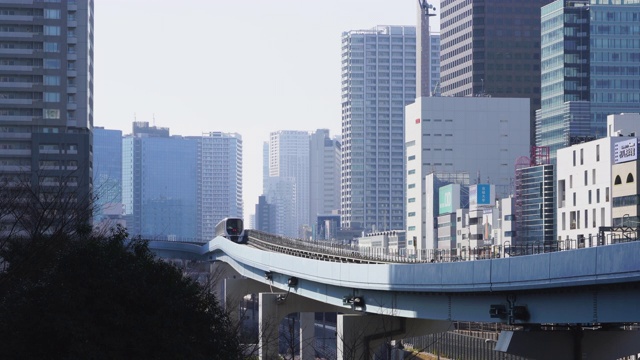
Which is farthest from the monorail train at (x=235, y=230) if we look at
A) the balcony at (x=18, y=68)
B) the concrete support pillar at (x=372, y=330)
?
the concrete support pillar at (x=372, y=330)

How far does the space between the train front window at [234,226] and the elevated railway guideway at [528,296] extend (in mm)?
64675

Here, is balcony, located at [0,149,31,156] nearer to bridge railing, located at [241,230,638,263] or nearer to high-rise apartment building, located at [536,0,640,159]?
bridge railing, located at [241,230,638,263]

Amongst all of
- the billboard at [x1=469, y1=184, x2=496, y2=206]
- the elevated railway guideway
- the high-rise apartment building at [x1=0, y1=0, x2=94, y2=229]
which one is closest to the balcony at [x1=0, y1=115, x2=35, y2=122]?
the high-rise apartment building at [x1=0, y1=0, x2=94, y2=229]

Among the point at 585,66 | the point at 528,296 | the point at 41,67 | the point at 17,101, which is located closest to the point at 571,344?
the point at 528,296

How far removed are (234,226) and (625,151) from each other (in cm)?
3573

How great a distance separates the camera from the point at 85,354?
30688 millimetres

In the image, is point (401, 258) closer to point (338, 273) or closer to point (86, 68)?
point (338, 273)

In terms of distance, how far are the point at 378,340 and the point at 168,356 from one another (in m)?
26.0

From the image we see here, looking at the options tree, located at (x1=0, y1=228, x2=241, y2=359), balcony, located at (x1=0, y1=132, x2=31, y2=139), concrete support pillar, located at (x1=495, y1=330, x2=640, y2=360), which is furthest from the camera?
balcony, located at (x1=0, y1=132, x2=31, y2=139)

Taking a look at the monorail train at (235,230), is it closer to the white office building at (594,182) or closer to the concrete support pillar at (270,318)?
the white office building at (594,182)

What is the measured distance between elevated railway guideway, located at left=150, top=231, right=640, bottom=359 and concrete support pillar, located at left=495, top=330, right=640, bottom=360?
0.09 feet

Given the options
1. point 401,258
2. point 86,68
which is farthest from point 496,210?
point 401,258

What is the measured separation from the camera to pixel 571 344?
129 ft

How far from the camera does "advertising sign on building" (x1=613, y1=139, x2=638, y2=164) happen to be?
120919mm
